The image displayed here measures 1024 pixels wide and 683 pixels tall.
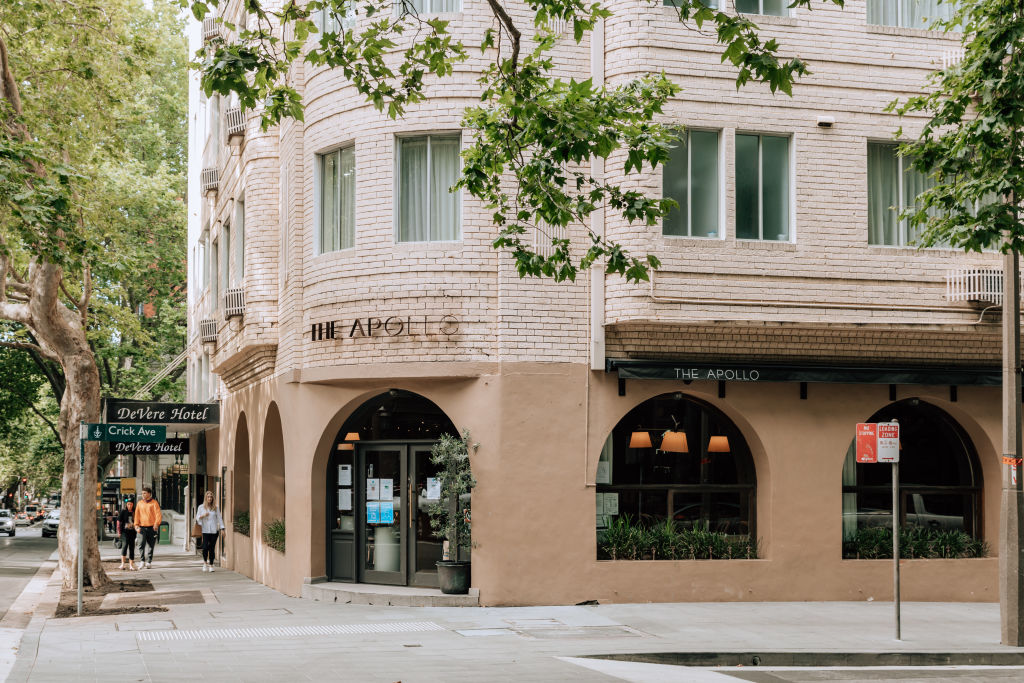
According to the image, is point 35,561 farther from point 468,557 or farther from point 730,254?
point 730,254

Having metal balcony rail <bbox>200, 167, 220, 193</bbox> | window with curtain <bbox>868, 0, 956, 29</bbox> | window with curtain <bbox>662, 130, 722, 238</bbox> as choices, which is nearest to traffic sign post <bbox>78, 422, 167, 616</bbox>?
window with curtain <bbox>662, 130, 722, 238</bbox>

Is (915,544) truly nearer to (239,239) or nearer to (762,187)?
(762,187)

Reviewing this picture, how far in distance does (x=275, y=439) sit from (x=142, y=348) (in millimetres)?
21166

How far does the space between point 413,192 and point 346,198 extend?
A: 1266mm

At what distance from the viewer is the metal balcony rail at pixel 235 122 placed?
21.7 meters

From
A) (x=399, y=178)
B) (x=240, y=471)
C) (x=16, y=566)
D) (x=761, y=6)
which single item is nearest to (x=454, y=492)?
(x=399, y=178)

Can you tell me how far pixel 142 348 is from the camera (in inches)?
1623

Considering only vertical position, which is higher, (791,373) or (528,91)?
(528,91)

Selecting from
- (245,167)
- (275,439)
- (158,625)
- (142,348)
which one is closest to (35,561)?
(142,348)

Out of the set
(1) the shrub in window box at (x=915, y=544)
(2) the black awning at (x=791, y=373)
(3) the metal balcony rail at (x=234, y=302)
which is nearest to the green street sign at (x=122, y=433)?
(3) the metal balcony rail at (x=234, y=302)

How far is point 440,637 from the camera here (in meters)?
13.5

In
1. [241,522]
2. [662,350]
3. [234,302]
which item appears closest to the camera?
[662,350]

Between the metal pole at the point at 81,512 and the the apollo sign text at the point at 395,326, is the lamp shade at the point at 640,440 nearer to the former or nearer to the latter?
the the apollo sign text at the point at 395,326

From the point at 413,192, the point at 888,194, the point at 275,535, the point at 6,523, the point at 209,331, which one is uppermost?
the point at 888,194
